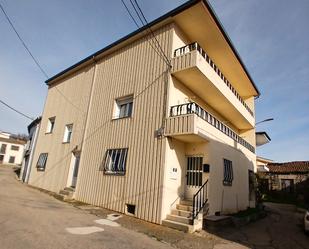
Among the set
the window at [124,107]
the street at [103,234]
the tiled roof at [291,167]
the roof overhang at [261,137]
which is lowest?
the street at [103,234]

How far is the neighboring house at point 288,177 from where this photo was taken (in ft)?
85.6

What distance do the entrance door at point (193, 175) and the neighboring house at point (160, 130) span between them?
45mm

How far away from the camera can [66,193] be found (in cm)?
1354

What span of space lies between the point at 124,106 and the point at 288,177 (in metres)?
23.3

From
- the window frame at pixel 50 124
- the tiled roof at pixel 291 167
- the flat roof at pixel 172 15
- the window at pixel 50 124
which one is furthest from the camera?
the tiled roof at pixel 291 167

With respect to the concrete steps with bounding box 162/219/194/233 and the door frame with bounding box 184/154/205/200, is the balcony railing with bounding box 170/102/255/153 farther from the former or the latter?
the concrete steps with bounding box 162/219/194/233

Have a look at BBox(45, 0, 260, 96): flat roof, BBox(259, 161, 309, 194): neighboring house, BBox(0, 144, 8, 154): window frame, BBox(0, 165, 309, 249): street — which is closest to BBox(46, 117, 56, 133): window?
BBox(45, 0, 260, 96): flat roof

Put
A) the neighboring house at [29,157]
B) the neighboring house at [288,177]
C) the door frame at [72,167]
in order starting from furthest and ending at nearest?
1. the neighboring house at [288,177]
2. the neighboring house at [29,157]
3. the door frame at [72,167]

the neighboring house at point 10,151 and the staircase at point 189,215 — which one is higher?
the neighboring house at point 10,151

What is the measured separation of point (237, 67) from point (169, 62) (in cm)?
701

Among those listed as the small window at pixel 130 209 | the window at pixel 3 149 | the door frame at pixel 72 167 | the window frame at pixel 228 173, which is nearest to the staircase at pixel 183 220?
the small window at pixel 130 209

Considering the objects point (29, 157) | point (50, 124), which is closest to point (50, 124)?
point (50, 124)

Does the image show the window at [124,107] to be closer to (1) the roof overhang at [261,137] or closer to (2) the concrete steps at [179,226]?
(2) the concrete steps at [179,226]

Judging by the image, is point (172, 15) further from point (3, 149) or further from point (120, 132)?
point (3, 149)
